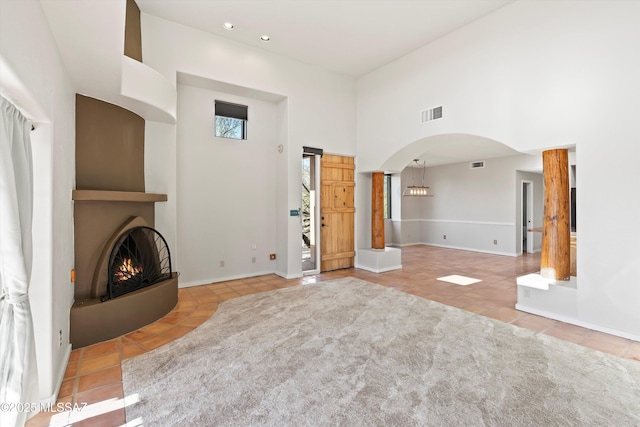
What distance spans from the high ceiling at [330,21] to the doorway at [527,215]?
248 inches

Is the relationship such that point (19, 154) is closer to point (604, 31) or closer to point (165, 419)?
point (165, 419)

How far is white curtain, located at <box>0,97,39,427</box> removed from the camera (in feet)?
5.15

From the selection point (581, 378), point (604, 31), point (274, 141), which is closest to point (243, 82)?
point (274, 141)

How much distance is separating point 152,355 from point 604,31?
571cm

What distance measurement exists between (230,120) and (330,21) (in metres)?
2.36

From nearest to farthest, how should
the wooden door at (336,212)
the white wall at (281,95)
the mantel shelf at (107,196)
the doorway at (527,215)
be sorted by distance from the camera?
the mantel shelf at (107,196)
the white wall at (281,95)
the wooden door at (336,212)
the doorway at (527,215)

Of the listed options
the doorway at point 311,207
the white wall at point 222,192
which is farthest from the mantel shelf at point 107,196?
the doorway at point 311,207

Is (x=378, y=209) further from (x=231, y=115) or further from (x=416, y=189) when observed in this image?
(x=231, y=115)

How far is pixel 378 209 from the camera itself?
6605 mm

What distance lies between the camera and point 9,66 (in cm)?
144

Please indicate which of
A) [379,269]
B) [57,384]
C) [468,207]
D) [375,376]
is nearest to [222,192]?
[379,269]

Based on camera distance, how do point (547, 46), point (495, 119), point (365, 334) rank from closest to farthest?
point (365, 334) → point (547, 46) → point (495, 119)

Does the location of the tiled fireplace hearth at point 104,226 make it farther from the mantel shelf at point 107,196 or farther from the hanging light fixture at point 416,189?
the hanging light fixture at point 416,189

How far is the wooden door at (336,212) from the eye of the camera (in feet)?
20.6
